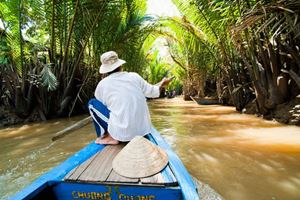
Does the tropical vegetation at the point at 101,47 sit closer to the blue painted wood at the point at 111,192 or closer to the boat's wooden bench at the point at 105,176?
the boat's wooden bench at the point at 105,176

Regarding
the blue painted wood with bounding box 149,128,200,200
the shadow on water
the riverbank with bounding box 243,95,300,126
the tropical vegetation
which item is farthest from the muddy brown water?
the tropical vegetation

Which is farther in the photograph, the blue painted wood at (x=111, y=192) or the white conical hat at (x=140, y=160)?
the white conical hat at (x=140, y=160)

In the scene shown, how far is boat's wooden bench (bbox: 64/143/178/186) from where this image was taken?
2.14 m

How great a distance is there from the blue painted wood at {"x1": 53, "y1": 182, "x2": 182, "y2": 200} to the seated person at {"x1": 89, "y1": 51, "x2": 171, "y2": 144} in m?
0.98

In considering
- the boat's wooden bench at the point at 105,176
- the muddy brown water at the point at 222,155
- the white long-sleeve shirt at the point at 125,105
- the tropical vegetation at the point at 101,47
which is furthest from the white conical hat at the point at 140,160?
the tropical vegetation at the point at 101,47

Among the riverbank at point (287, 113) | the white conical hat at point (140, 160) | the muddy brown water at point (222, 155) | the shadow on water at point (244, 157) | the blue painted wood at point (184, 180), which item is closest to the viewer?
the blue painted wood at point (184, 180)

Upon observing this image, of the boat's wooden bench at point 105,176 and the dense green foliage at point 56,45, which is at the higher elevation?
the dense green foliage at point 56,45

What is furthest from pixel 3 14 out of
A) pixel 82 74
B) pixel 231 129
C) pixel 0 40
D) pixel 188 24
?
pixel 231 129

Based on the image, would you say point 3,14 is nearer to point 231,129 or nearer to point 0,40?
point 0,40

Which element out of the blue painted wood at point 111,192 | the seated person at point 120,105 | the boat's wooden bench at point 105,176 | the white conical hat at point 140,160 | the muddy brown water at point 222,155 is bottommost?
the muddy brown water at point 222,155

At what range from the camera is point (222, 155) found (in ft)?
15.4

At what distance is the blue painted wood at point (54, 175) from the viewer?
210 cm

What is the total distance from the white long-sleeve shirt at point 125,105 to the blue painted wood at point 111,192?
0.98 m

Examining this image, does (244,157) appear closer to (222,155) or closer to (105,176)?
(222,155)
